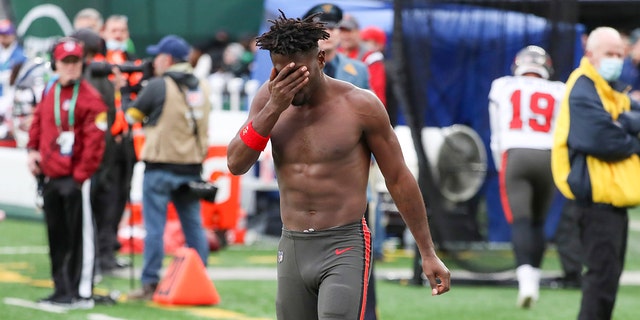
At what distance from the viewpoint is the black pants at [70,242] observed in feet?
34.9

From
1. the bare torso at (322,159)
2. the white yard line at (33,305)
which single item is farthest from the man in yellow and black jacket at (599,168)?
the white yard line at (33,305)

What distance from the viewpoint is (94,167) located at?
1048 cm

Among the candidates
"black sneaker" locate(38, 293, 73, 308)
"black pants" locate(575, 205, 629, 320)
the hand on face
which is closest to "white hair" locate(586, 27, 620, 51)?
"black pants" locate(575, 205, 629, 320)

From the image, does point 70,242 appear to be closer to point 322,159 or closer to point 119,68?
point 119,68

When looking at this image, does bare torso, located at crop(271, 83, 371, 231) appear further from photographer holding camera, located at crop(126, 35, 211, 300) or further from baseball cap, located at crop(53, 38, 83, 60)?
photographer holding camera, located at crop(126, 35, 211, 300)

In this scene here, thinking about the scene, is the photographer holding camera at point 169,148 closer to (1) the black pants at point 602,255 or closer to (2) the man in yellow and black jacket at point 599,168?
(2) the man in yellow and black jacket at point 599,168

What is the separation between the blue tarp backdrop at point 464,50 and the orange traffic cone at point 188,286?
9.76 ft

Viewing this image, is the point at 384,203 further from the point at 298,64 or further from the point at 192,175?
the point at 298,64

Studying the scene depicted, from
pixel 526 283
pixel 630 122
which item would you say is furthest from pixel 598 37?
pixel 526 283

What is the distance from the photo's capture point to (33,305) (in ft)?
34.8

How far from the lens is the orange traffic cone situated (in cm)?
1077

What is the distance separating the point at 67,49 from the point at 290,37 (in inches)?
202

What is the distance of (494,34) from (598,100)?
14.4ft

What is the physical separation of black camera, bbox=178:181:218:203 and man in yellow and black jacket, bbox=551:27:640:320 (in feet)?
11.6
